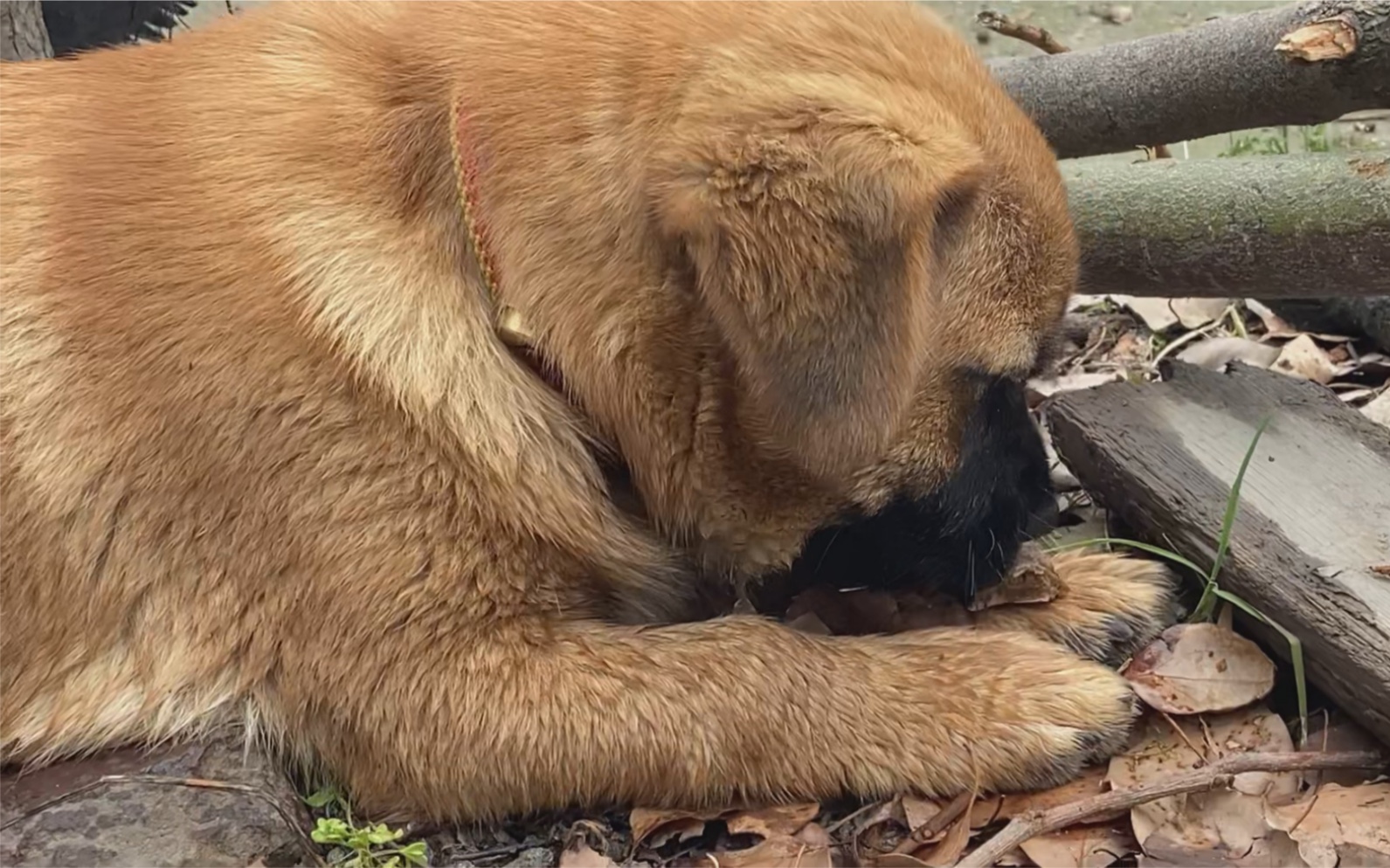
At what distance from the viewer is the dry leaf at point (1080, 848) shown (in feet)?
6.63

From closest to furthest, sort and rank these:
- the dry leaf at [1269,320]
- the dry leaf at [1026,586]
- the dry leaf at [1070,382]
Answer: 1. the dry leaf at [1026,586]
2. the dry leaf at [1070,382]
3. the dry leaf at [1269,320]

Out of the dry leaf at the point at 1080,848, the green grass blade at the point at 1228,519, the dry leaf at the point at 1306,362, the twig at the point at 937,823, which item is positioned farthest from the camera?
the dry leaf at the point at 1306,362

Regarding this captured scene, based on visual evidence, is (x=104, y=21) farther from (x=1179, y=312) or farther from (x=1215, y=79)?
(x=1179, y=312)

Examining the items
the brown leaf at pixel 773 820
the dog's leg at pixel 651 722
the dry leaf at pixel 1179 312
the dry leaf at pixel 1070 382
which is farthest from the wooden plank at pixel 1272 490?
the dry leaf at pixel 1179 312

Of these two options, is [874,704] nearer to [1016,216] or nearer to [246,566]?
[1016,216]

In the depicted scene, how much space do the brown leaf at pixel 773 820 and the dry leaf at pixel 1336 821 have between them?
0.72m

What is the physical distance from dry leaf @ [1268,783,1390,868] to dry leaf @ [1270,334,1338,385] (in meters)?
1.58

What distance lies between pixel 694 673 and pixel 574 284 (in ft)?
2.25

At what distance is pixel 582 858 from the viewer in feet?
7.08

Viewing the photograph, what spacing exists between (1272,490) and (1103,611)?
1.33ft

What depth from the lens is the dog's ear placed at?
189cm

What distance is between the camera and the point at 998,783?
7.20 feet

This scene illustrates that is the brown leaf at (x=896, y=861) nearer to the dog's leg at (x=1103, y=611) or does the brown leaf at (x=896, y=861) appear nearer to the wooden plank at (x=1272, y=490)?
the dog's leg at (x=1103, y=611)

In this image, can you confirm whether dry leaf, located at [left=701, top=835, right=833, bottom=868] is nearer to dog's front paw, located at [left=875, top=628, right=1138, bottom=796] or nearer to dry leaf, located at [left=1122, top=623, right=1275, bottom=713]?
dog's front paw, located at [left=875, top=628, right=1138, bottom=796]
